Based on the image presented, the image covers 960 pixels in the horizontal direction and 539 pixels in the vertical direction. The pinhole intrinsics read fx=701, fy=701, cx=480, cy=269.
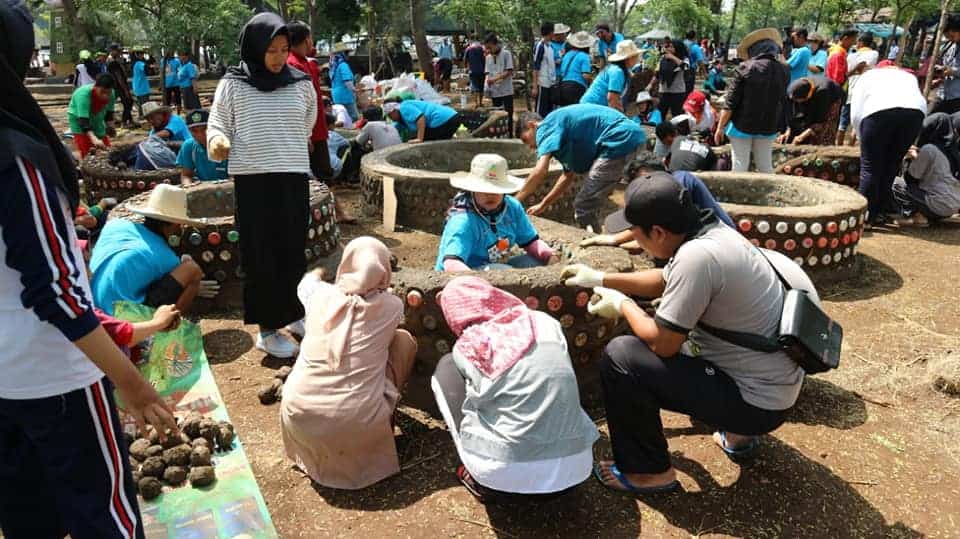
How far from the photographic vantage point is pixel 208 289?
4.18 metres

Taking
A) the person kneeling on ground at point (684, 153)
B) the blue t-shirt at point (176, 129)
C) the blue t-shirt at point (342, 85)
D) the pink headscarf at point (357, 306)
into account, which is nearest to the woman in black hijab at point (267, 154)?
the pink headscarf at point (357, 306)

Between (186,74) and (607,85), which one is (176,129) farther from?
(186,74)

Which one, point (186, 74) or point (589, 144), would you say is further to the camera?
point (186, 74)

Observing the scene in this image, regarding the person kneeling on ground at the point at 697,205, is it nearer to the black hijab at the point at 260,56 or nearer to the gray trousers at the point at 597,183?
the gray trousers at the point at 597,183

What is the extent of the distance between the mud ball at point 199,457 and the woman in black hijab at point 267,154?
103 cm

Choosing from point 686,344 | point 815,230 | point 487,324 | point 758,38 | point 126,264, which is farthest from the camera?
point 758,38

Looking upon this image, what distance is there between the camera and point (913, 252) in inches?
218

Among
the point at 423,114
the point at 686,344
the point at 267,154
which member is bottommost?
the point at 686,344

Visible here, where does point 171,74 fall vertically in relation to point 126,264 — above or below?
above

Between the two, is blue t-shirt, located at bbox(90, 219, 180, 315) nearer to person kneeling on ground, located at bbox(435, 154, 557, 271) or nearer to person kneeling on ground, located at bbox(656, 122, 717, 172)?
person kneeling on ground, located at bbox(435, 154, 557, 271)

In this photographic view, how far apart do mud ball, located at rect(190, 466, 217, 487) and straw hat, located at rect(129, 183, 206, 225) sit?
53.3 inches

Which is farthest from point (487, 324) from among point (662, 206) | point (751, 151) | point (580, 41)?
point (580, 41)

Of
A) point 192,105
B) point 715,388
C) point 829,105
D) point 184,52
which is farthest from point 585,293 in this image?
point 184,52

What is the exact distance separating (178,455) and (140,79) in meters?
13.6
